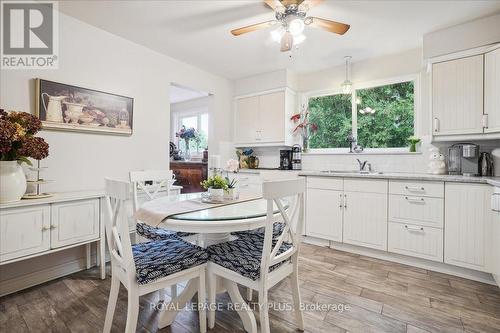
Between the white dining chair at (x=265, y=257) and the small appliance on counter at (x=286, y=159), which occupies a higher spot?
the small appliance on counter at (x=286, y=159)

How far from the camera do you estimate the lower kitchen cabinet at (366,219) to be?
8.99ft

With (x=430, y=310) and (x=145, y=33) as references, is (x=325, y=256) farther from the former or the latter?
(x=145, y=33)

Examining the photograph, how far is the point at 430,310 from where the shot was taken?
1.83m

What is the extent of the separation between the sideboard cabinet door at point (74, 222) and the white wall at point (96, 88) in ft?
1.16

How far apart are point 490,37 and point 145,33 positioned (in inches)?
136

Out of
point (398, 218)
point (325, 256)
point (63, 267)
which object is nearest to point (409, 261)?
point (398, 218)

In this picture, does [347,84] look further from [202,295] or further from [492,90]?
[202,295]

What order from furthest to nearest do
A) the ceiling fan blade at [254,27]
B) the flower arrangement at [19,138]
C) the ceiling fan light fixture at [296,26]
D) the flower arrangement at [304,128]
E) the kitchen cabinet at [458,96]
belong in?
the flower arrangement at [304,128], the kitchen cabinet at [458,96], the ceiling fan blade at [254,27], the ceiling fan light fixture at [296,26], the flower arrangement at [19,138]

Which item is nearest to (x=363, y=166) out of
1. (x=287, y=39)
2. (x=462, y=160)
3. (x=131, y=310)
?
(x=462, y=160)

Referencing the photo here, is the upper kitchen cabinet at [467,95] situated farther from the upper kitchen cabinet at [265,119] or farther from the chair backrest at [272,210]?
the chair backrest at [272,210]

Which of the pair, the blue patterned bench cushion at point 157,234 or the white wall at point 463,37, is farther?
the white wall at point 463,37

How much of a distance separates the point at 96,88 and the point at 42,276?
1.83 meters

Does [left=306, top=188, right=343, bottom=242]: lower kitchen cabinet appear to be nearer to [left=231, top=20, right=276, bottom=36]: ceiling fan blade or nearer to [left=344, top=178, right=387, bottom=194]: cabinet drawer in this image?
[left=344, top=178, right=387, bottom=194]: cabinet drawer

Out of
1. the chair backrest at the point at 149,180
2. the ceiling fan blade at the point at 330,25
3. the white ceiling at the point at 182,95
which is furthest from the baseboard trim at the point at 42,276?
the white ceiling at the point at 182,95
